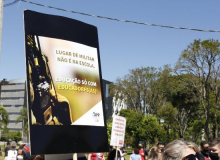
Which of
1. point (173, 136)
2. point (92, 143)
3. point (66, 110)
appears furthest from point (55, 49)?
point (173, 136)

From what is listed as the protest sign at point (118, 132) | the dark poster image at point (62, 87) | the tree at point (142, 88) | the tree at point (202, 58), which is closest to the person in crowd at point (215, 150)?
the dark poster image at point (62, 87)

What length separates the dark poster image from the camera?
183 inches

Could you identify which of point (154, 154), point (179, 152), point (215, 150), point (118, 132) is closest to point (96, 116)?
point (215, 150)

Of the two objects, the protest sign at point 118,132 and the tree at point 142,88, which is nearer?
the protest sign at point 118,132

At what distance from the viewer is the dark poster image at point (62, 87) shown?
466 cm

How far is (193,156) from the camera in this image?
2697mm

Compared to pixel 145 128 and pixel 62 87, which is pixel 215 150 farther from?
pixel 145 128

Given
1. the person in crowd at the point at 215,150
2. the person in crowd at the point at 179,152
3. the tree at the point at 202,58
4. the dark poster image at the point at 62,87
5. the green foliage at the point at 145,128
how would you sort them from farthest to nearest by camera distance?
the green foliage at the point at 145,128 < the tree at the point at 202,58 < the dark poster image at the point at 62,87 < the person in crowd at the point at 215,150 < the person in crowd at the point at 179,152

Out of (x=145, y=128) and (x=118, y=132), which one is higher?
(x=145, y=128)

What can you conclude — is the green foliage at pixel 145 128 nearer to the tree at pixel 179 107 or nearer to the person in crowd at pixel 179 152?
the tree at pixel 179 107

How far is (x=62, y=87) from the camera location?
4871 millimetres

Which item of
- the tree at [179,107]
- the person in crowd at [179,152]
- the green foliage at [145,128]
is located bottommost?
the person in crowd at [179,152]

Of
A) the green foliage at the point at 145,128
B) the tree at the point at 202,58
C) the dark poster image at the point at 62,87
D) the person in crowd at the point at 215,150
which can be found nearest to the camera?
the person in crowd at the point at 215,150

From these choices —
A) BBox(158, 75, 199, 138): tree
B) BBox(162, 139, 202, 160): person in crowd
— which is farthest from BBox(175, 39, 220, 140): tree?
BBox(162, 139, 202, 160): person in crowd
